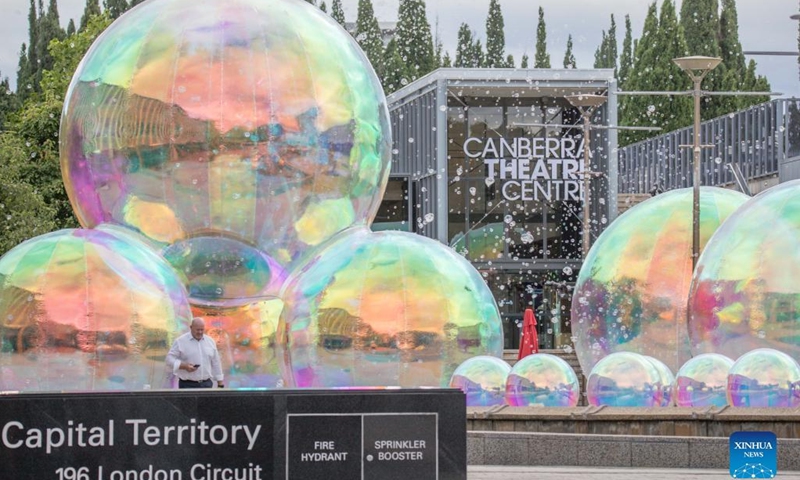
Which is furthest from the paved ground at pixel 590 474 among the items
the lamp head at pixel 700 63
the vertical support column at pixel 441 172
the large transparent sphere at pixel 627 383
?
the vertical support column at pixel 441 172

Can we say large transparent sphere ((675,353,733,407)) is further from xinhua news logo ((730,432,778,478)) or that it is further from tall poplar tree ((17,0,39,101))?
tall poplar tree ((17,0,39,101))

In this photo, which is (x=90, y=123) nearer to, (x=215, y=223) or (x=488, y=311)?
(x=215, y=223)

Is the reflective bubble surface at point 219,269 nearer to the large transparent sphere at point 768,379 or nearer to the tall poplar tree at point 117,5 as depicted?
the large transparent sphere at point 768,379

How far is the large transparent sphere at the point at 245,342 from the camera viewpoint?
47.6 feet

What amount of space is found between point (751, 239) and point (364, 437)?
745 cm

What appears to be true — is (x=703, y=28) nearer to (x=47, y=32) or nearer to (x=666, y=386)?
(x=47, y=32)

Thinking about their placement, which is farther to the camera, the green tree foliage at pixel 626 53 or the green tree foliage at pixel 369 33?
the green tree foliage at pixel 626 53

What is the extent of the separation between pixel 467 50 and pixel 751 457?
78.4 metres

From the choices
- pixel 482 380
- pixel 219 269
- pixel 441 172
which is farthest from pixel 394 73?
pixel 219 269

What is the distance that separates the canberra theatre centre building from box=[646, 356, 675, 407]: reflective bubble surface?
37298 mm

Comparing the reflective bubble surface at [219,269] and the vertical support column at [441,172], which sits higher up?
the vertical support column at [441,172]

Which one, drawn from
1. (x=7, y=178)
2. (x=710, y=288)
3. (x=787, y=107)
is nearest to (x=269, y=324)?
(x=710, y=288)

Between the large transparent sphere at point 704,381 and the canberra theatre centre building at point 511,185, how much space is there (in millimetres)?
37580

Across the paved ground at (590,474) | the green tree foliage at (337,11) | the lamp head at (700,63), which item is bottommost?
the paved ground at (590,474)
